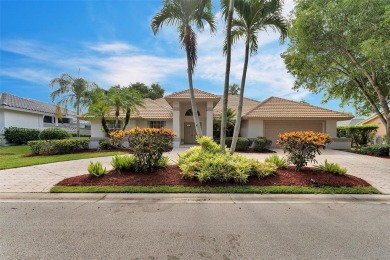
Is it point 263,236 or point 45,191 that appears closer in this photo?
point 263,236

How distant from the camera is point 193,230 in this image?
136 inches

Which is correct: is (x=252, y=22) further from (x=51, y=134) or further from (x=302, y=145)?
(x=51, y=134)

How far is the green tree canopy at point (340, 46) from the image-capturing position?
10.0 metres

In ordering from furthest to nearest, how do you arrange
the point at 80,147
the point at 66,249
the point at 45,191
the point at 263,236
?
the point at 80,147, the point at 45,191, the point at 263,236, the point at 66,249

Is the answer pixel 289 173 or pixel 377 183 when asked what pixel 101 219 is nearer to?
pixel 289 173

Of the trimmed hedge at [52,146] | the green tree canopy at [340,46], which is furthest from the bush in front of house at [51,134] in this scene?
the green tree canopy at [340,46]

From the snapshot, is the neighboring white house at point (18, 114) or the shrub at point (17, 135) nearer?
the shrub at point (17, 135)

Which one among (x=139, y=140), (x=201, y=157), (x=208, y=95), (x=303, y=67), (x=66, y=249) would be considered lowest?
(x=66, y=249)

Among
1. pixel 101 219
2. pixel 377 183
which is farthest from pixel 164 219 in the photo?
pixel 377 183

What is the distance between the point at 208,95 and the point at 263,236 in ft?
45.6

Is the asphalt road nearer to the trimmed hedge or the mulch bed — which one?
the mulch bed

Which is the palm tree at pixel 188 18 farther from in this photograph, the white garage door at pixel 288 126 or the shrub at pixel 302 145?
the white garage door at pixel 288 126

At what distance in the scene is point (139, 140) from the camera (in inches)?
249

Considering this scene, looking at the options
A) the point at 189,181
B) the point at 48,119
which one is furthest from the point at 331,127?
the point at 48,119
